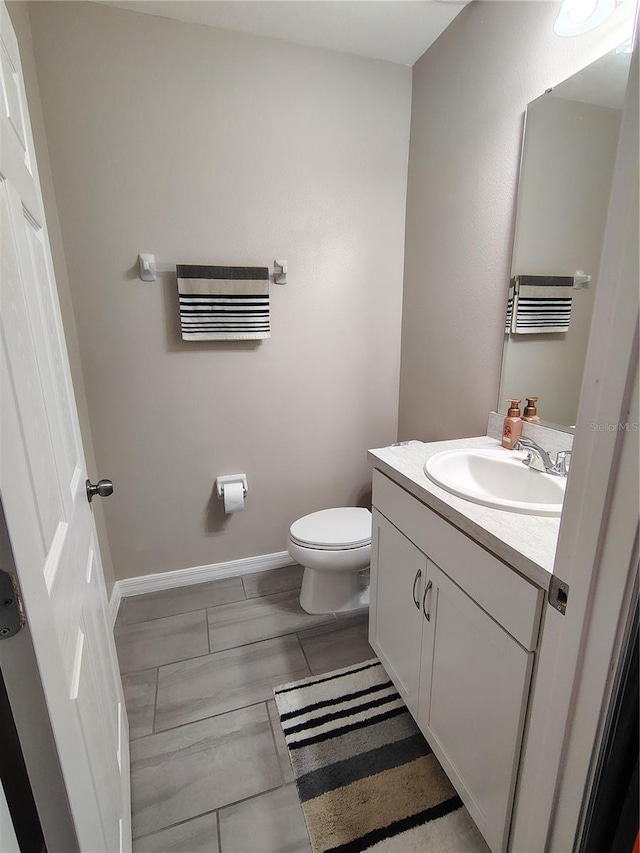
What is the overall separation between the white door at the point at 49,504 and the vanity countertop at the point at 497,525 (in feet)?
2.70

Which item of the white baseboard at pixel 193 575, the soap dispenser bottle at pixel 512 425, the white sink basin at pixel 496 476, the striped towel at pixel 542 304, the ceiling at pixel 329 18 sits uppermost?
the ceiling at pixel 329 18

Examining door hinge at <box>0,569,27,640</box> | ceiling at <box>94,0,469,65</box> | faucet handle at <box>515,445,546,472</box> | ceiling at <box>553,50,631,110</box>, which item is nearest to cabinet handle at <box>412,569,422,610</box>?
faucet handle at <box>515,445,546,472</box>

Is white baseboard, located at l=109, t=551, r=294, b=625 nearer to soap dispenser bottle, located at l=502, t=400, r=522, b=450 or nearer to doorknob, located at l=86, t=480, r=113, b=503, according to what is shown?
doorknob, located at l=86, t=480, r=113, b=503

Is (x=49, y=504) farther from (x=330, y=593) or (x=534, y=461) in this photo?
(x=330, y=593)

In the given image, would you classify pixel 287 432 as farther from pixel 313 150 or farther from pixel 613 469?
pixel 613 469

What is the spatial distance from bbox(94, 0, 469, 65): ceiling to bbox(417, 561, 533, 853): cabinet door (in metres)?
2.14

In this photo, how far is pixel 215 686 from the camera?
58.8 inches

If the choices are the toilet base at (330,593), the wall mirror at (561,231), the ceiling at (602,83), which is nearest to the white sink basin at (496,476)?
the wall mirror at (561,231)

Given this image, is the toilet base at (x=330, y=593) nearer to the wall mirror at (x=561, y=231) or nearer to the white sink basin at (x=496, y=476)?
the white sink basin at (x=496, y=476)

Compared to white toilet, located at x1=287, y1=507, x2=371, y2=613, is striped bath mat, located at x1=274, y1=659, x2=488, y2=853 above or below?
below

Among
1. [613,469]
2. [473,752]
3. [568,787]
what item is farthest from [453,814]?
[613,469]

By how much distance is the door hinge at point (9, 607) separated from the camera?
464mm

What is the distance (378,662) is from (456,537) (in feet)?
3.08

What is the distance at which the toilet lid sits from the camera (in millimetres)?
1721
